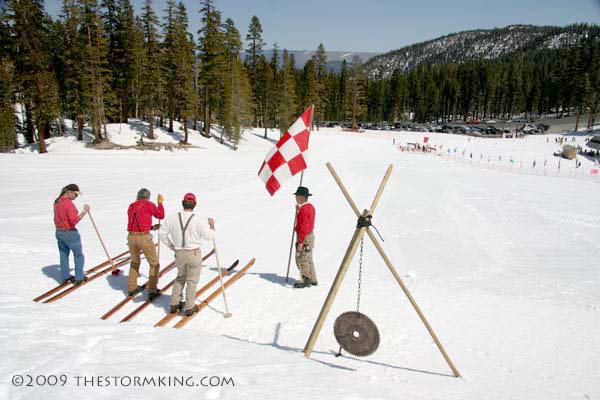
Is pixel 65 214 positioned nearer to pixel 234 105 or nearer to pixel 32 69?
pixel 32 69

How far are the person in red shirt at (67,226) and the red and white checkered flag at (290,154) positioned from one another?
3.59 metres

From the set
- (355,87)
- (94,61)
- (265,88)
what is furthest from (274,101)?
(94,61)

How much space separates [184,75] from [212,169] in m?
18.4

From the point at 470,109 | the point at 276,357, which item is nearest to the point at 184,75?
the point at 276,357

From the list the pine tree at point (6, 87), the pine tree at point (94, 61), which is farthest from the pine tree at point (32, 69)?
the pine tree at point (94, 61)

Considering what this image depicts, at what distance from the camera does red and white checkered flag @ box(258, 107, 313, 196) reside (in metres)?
6.88

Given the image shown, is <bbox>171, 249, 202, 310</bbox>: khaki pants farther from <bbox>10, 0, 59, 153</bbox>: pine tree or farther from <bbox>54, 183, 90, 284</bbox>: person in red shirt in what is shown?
<bbox>10, 0, 59, 153</bbox>: pine tree

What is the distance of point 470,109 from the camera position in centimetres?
11938

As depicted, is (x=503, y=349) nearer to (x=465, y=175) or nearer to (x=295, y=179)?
(x=295, y=179)

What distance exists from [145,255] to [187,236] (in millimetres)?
1484

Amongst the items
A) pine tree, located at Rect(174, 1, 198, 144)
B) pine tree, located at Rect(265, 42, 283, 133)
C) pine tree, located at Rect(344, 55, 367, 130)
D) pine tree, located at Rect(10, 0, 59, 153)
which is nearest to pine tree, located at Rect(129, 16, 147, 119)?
pine tree, located at Rect(174, 1, 198, 144)

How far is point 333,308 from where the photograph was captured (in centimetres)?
650

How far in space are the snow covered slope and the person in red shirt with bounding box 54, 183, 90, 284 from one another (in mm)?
438

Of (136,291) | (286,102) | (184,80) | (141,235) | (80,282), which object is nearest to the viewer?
(141,235)
